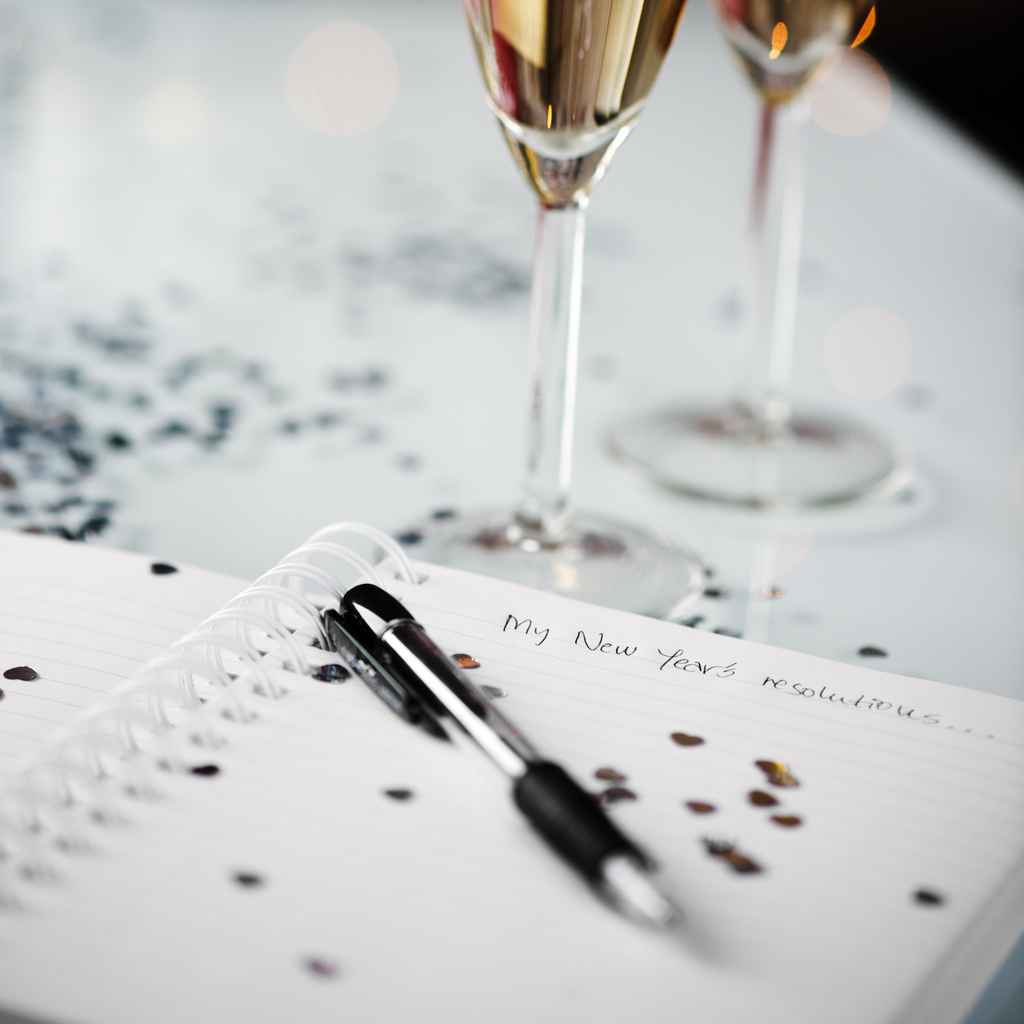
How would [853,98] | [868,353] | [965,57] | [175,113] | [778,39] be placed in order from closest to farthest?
[778,39] → [868,353] → [175,113] → [853,98] → [965,57]

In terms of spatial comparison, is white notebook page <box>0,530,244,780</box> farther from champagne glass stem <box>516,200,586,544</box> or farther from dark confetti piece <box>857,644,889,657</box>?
dark confetti piece <box>857,644,889,657</box>

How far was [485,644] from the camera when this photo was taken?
0.49 meters

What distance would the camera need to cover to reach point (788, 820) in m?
0.40

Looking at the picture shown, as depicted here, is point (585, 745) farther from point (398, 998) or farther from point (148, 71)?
point (148, 71)

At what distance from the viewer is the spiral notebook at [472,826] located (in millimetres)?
336

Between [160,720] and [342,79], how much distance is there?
1186mm

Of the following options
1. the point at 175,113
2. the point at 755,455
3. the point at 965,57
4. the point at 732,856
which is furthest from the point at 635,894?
the point at 965,57

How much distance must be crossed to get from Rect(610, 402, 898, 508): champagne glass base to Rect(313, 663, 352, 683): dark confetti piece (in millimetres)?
315

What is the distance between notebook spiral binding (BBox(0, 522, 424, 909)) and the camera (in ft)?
1.22

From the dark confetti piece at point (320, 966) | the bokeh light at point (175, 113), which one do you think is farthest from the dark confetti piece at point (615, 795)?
the bokeh light at point (175, 113)

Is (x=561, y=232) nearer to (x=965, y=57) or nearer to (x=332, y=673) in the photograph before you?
(x=332, y=673)

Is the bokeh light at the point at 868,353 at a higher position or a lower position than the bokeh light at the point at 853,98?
lower

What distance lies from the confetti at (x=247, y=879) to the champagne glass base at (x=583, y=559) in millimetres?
245

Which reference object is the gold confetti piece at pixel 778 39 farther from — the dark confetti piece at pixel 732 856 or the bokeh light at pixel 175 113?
the bokeh light at pixel 175 113
